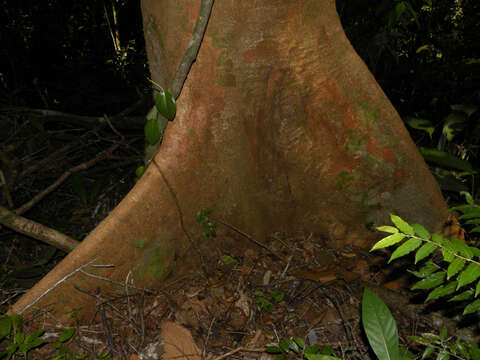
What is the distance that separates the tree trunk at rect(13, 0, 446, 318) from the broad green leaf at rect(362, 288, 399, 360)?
2.73ft

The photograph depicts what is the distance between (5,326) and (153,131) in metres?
1.00

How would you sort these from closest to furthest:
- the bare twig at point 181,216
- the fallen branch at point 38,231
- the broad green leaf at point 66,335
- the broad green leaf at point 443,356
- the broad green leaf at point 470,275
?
the broad green leaf at point 470,275 < the broad green leaf at point 443,356 < the broad green leaf at point 66,335 < the bare twig at point 181,216 < the fallen branch at point 38,231

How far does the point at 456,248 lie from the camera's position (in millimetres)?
931

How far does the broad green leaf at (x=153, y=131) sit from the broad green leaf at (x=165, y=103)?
8 centimetres

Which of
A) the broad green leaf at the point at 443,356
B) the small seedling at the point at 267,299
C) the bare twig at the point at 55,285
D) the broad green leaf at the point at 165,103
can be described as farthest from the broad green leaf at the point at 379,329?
the bare twig at the point at 55,285

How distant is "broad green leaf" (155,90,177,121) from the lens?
153 cm

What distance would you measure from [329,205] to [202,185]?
0.72 meters

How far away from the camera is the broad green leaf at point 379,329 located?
3.54 feet

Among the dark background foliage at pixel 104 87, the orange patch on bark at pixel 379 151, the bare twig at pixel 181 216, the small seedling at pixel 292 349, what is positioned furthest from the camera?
the dark background foliage at pixel 104 87

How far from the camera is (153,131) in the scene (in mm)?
1593

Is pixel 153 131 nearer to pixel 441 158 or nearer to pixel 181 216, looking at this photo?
pixel 181 216

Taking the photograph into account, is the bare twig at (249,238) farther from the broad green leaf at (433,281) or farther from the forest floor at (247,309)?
the broad green leaf at (433,281)

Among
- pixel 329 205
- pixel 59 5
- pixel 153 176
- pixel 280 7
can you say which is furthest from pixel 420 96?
pixel 59 5

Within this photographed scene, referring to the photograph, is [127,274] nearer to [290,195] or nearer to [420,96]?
[290,195]
